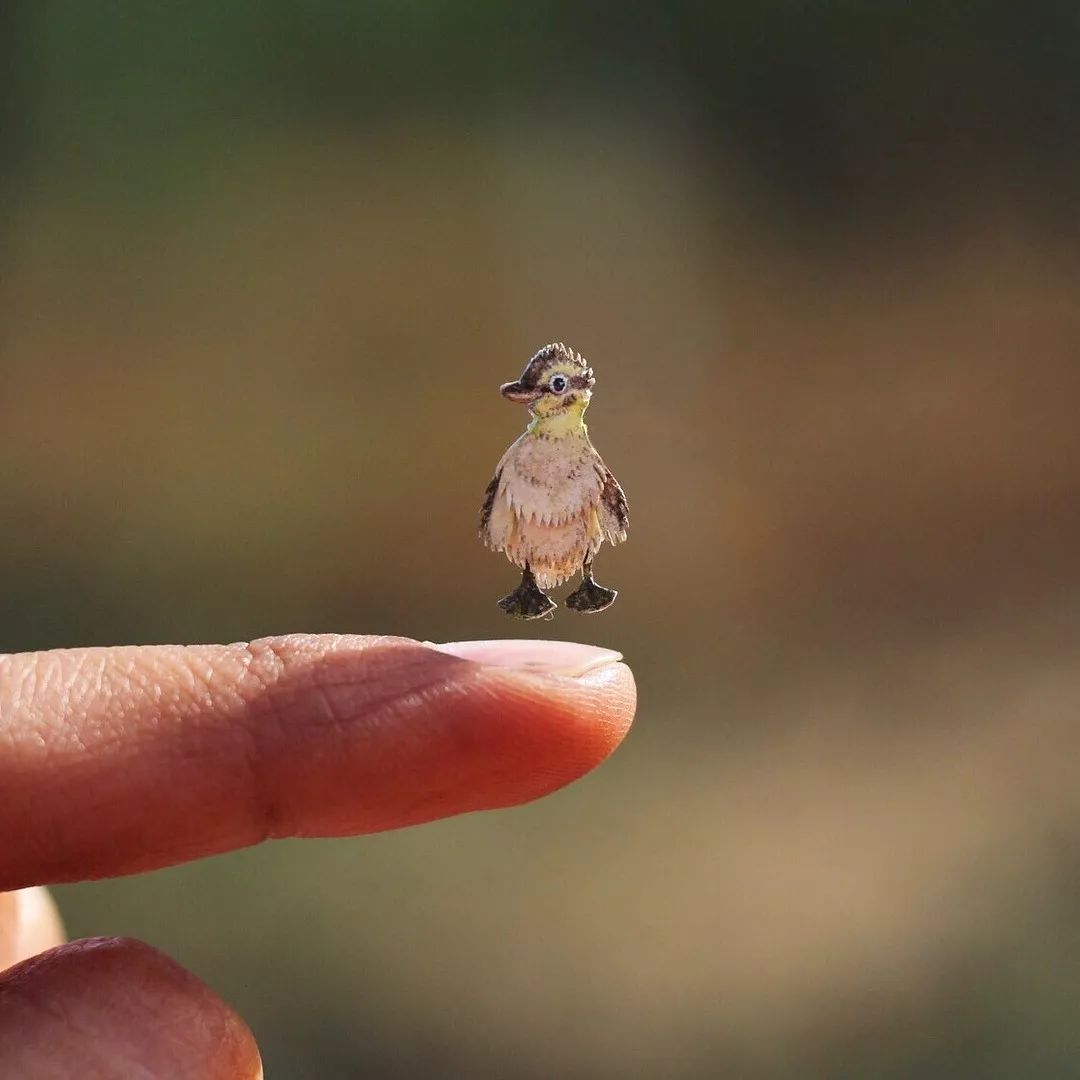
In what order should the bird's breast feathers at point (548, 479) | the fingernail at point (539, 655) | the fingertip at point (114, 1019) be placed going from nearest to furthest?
1. the fingertip at point (114, 1019)
2. the fingernail at point (539, 655)
3. the bird's breast feathers at point (548, 479)

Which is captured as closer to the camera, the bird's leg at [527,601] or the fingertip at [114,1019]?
the fingertip at [114,1019]

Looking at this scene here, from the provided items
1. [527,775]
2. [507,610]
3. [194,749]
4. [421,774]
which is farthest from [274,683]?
[507,610]

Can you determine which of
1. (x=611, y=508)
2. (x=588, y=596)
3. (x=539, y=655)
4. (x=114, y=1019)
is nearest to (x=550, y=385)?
(x=611, y=508)

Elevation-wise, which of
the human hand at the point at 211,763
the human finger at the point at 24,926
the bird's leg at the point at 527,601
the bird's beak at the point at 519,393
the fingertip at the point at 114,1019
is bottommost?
the human finger at the point at 24,926

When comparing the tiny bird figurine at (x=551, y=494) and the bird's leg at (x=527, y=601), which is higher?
the tiny bird figurine at (x=551, y=494)

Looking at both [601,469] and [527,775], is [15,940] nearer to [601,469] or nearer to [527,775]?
[527,775]

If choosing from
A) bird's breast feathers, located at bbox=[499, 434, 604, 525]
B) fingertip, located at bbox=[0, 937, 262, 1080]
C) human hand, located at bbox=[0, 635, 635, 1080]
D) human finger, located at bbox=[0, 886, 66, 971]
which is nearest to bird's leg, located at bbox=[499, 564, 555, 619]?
bird's breast feathers, located at bbox=[499, 434, 604, 525]

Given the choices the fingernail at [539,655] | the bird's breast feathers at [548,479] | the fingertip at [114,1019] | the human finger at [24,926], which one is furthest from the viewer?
the bird's breast feathers at [548,479]

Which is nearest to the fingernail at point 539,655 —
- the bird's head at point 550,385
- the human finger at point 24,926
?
the bird's head at point 550,385

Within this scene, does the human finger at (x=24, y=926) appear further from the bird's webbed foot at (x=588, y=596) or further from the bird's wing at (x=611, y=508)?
the bird's wing at (x=611, y=508)
